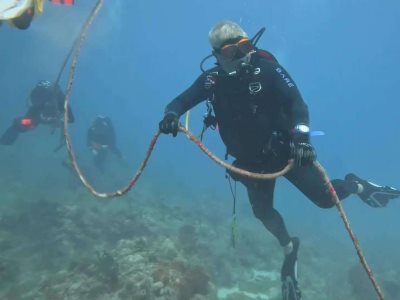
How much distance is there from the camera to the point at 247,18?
4281 inches

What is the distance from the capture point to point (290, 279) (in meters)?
6.19

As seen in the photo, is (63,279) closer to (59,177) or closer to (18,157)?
(59,177)

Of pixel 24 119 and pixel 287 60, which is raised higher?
pixel 287 60

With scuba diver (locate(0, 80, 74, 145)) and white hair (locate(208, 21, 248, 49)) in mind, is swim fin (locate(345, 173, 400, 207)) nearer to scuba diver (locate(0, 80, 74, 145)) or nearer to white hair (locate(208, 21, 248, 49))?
white hair (locate(208, 21, 248, 49))

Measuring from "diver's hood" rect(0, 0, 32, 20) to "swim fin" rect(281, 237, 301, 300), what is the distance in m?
5.20

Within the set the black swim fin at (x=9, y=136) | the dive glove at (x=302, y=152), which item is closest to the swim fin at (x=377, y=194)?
the dive glove at (x=302, y=152)

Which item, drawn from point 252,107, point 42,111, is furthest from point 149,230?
point 252,107

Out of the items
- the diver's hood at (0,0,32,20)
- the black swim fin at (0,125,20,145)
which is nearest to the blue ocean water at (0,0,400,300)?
the black swim fin at (0,125,20,145)

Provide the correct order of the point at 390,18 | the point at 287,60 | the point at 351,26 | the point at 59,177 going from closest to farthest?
the point at 59,177 < the point at 390,18 < the point at 351,26 < the point at 287,60

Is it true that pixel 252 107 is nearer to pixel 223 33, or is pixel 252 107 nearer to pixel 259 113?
pixel 259 113

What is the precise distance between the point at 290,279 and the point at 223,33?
12.7ft

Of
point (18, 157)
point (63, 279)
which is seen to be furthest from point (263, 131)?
point (18, 157)

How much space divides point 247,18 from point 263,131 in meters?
110

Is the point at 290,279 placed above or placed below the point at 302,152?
below
